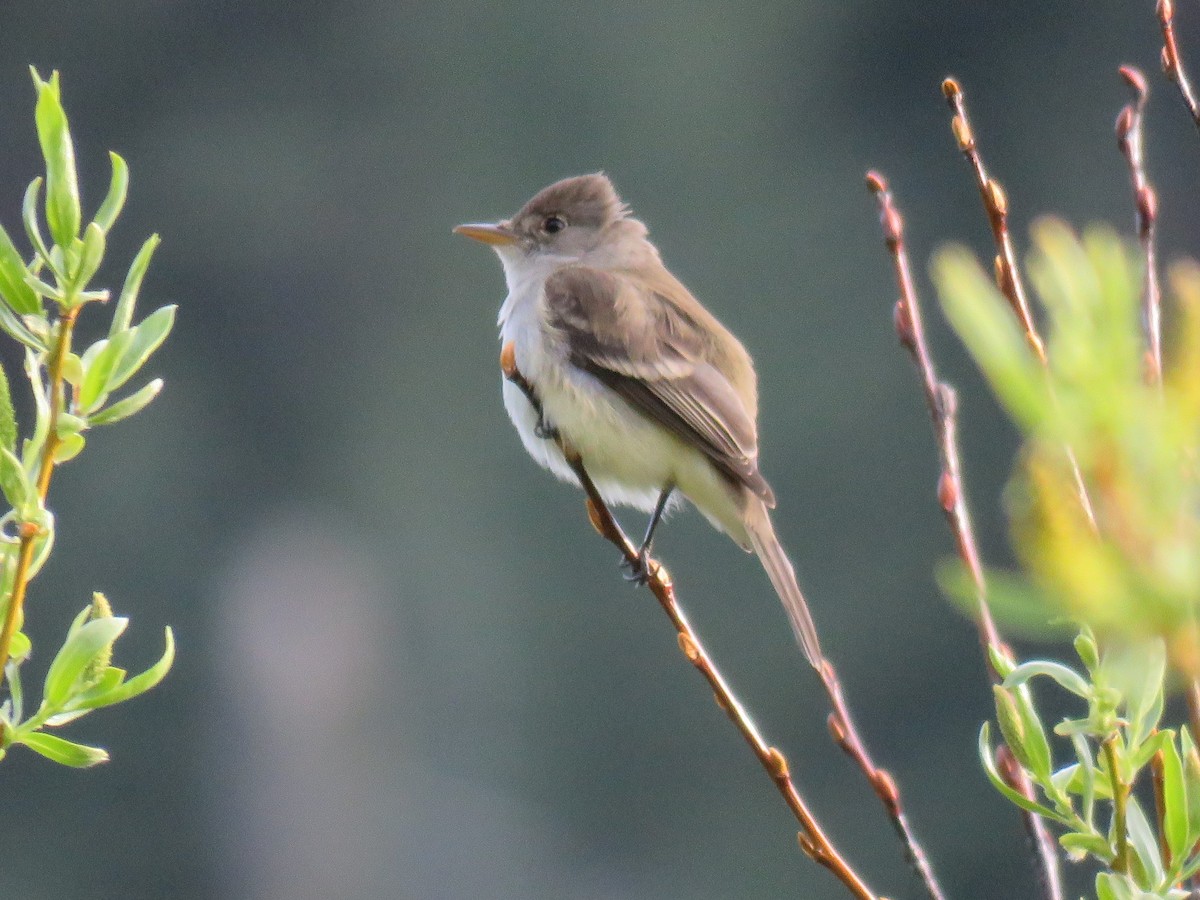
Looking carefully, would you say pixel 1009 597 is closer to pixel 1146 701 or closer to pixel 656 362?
pixel 1146 701

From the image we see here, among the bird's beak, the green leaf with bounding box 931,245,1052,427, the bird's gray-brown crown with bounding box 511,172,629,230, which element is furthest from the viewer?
the bird's gray-brown crown with bounding box 511,172,629,230

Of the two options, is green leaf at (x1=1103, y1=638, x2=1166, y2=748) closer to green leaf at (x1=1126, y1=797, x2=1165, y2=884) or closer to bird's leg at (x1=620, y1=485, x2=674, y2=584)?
green leaf at (x1=1126, y1=797, x2=1165, y2=884)

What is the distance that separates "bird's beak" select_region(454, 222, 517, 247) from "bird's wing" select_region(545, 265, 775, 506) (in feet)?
0.93

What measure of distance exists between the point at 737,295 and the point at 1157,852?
801 inches

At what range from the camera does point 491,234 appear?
12.7 ft

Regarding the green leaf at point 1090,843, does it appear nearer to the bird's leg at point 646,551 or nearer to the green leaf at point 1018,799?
the green leaf at point 1018,799

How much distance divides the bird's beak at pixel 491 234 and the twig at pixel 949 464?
2.44m

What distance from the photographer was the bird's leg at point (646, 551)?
2273 mm

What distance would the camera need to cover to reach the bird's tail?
248cm

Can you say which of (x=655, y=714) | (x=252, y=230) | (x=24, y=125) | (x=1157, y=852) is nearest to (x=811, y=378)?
(x=655, y=714)

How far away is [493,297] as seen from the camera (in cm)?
2258

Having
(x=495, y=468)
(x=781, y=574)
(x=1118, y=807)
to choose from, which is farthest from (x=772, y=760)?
(x=495, y=468)

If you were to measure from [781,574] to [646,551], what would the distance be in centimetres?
36

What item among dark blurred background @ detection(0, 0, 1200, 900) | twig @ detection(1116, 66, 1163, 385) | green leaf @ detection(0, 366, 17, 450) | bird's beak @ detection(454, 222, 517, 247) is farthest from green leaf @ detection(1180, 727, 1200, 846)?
dark blurred background @ detection(0, 0, 1200, 900)
